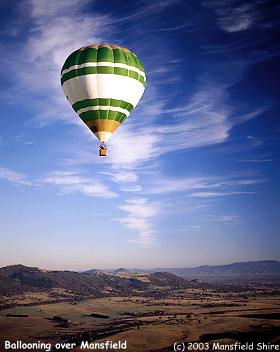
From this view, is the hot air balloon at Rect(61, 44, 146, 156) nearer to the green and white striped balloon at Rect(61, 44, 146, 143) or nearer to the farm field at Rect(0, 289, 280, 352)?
the green and white striped balloon at Rect(61, 44, 146, 143)

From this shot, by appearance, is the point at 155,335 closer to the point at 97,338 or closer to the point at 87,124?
the point at 97,338

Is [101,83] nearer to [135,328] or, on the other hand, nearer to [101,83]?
[101,83]

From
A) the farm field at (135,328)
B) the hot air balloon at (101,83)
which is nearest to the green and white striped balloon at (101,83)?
the hot air balloon at (101,83)

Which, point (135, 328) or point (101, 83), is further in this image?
point (135, 328)

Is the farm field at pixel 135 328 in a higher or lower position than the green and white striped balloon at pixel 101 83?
lower

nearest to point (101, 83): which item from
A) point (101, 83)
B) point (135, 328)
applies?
point (101, 83)

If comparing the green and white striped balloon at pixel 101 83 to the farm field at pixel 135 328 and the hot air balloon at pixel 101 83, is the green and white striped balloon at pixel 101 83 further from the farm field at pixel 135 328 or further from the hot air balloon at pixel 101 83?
the farm field at pixel 135 328

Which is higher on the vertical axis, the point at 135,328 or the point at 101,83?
the point at 101,83

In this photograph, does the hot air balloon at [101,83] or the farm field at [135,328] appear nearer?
the hot air balloon at [101,83]
